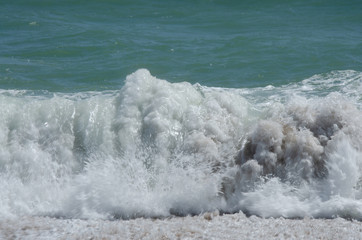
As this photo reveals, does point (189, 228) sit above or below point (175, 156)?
below

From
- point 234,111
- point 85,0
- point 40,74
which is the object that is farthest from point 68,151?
point 85,0

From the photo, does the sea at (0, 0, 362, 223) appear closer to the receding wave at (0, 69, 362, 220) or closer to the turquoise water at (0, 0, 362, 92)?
the receding wave at (0, 69, 362, 220)

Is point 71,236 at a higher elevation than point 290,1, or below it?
below

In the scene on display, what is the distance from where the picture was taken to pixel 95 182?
5.42 metres

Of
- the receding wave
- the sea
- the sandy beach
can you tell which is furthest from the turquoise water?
the sandy beach

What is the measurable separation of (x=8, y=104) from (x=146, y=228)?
9.26 ft

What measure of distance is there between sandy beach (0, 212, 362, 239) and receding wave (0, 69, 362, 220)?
19cm

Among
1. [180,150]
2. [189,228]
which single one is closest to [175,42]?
[180,150]

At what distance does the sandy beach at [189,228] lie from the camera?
14.7 ft

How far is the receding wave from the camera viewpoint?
5.21 metres

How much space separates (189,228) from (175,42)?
8305 mm

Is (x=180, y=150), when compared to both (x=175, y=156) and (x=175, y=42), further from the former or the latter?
(x=175, y=42)

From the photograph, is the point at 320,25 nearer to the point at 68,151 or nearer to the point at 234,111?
the point at 234,111

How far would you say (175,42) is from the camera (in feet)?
40.9
